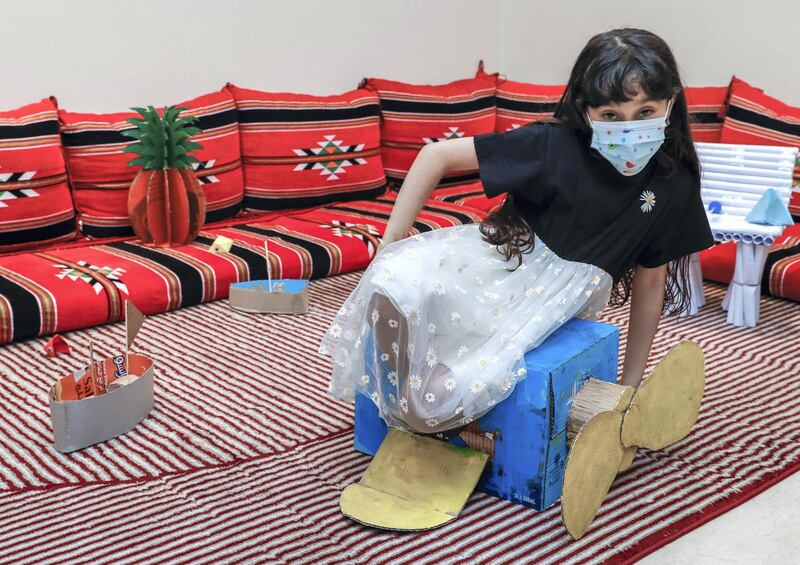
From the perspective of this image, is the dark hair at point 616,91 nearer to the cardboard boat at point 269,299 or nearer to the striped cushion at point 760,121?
the cardboard boat at point 269,299

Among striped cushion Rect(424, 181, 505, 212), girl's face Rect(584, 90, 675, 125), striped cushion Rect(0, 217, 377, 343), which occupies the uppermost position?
girl's face Rect(584, 90, 675, 125)

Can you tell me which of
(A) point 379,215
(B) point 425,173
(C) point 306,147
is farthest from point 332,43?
(B) point 425,173

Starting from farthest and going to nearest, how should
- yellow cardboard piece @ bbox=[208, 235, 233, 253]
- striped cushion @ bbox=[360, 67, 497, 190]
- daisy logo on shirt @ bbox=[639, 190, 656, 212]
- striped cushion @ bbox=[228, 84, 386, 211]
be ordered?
striped cushion @ bbox=[360, 67, 497, 190] < striped cushion @ bbox=[228, 84, 386, 211] < yellow cardboard piece @ bbox=[208, 235, 233, 253] < daisy logo on shirt @ bbox=[639, 190, 656, 212]

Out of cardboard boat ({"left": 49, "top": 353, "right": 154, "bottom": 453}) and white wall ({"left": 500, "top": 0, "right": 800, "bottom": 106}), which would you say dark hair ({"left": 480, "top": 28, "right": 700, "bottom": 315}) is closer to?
cardboard boat ({"left": 49, "top": 353, "right": 154, "bottom": 453})

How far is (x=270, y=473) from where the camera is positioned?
66.7 inches

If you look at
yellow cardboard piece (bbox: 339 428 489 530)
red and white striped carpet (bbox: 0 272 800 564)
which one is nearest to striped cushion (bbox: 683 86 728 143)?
red and white striped carpet (bbox: 0 272 800 564)

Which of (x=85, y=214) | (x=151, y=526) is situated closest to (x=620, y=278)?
(x=151, y=526)

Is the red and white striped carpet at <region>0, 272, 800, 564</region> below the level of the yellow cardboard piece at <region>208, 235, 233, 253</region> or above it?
below

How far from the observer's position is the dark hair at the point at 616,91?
154cm

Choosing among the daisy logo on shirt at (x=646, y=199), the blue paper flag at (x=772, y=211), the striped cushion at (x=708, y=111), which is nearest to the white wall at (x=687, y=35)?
the striped cushion at (x=708, y=111)

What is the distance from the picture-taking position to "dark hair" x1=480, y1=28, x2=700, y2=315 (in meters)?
1.54

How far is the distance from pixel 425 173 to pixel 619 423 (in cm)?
54

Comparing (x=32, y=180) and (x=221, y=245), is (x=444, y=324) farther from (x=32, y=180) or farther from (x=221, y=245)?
(x=32, y=180)

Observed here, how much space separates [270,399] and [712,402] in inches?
38.1
